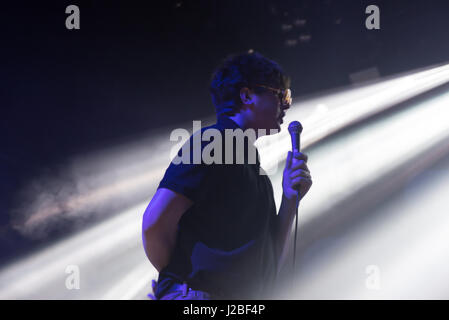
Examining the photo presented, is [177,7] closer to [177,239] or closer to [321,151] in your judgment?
[321,151]

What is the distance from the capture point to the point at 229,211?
103 cm

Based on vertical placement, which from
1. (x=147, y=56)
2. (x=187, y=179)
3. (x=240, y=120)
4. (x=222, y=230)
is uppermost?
(x=147, y=56)

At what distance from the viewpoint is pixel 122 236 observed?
5.10ft

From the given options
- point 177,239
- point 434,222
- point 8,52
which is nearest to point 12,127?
point 8,52

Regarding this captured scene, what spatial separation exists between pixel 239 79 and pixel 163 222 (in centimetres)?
52

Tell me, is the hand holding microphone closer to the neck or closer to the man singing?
the man singing

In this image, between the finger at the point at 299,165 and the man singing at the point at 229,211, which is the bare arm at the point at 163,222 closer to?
the man singing at the point at 229,211

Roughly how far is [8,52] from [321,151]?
4.78ft

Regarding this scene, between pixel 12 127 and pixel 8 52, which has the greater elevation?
pixel 8 52

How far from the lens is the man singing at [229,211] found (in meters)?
0.96

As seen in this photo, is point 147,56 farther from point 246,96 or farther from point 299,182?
point 299,182

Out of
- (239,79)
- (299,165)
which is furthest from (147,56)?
(299,165)

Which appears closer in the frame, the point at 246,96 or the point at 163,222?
the point at 163,222
